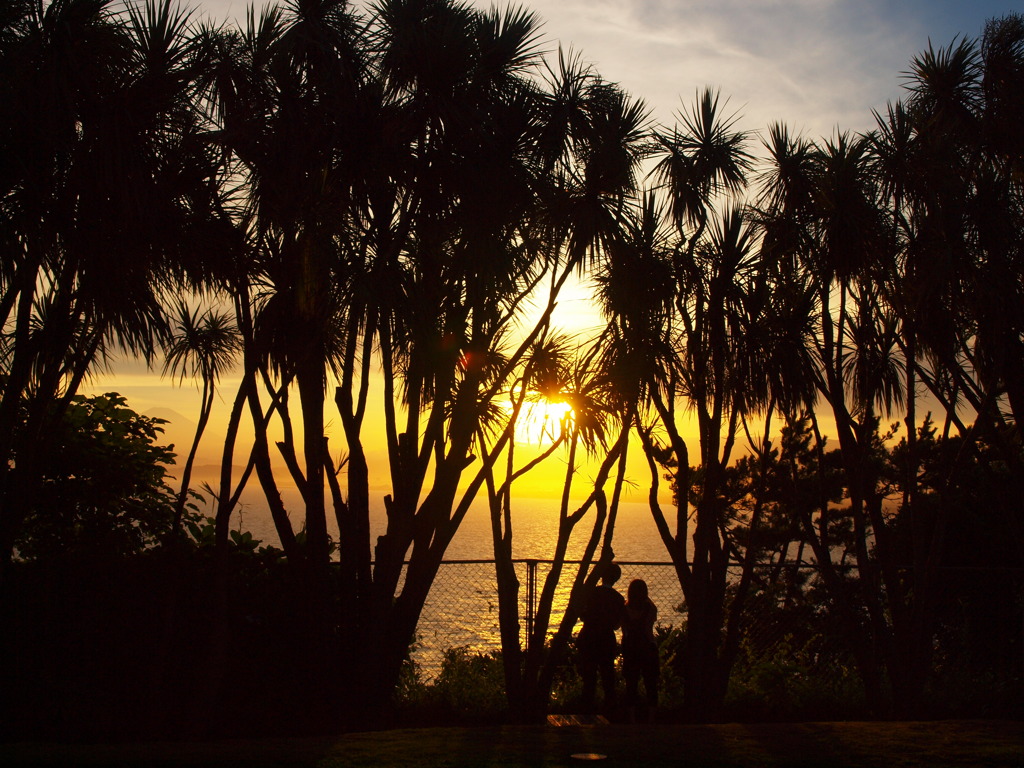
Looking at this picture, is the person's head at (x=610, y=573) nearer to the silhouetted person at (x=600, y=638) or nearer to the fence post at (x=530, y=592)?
the silhouetted person at (x=600, y=638)

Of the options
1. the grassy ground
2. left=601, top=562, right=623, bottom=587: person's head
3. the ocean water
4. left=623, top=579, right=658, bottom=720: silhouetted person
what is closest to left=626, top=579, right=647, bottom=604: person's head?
left=623, top=579, right=658, bottom=720: silhouetted person

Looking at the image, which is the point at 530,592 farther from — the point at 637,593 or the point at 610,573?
the point at 637,593

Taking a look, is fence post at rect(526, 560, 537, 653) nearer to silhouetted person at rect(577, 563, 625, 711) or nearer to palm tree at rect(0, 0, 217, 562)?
silhouetted person at rect(577, 563, 625, 711)

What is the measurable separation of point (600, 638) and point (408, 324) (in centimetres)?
314

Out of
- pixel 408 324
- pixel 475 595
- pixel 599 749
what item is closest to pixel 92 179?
pixel 408 324

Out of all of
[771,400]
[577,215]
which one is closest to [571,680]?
[771,400]

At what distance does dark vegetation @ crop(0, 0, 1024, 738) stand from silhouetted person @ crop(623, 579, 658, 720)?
30.8 inches

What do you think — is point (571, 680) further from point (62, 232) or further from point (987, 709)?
point (62, 232)

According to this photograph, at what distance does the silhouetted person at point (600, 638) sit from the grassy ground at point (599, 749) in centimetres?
181

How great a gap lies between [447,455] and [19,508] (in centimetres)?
338

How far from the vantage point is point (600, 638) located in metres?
7.55

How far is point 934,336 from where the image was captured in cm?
868

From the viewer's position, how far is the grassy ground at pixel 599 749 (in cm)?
432

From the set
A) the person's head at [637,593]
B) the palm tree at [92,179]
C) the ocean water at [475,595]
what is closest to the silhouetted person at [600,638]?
the person's head at [637,593]
